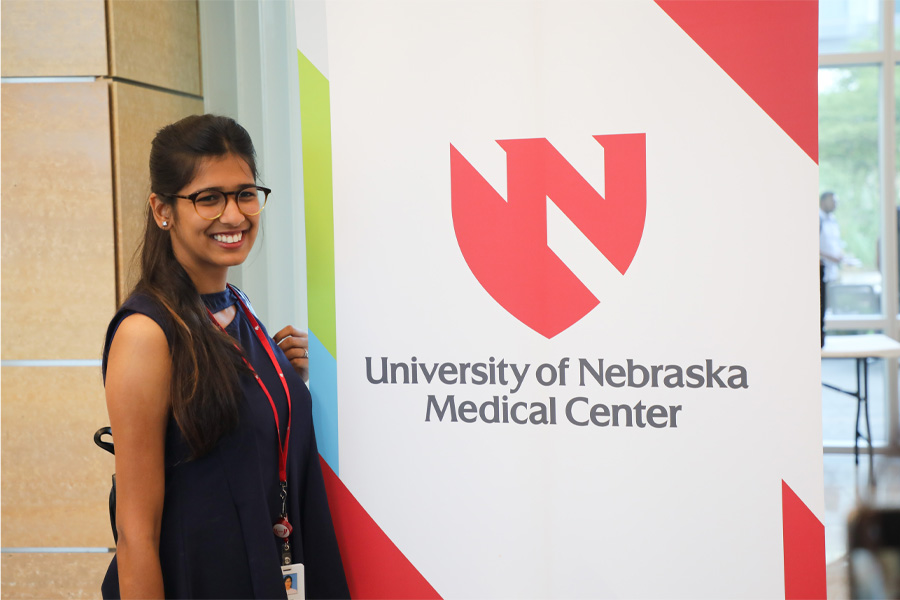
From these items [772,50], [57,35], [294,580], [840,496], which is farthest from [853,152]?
[294,580]

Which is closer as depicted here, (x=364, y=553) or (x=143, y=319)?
(x=143, y=319)

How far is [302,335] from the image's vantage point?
1770 millimetres

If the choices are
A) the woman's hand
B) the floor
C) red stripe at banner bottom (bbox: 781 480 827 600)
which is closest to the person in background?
the floor

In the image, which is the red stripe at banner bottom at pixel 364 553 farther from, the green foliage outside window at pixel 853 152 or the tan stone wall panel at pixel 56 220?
the green foliage outside window at pixel 853 152

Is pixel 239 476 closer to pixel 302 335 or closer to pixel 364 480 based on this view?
pixel 364 480

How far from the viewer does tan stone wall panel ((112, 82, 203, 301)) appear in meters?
2.07

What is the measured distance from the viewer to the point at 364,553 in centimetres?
163

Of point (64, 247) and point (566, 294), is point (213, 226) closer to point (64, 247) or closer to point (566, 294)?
point (566, 294)

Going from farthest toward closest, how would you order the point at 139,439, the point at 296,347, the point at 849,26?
the point at 849,26, the point at 296,347, the point at 139,439

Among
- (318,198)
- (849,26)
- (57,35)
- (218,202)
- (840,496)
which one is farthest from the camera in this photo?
(849,26)

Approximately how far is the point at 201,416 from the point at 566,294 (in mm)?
713

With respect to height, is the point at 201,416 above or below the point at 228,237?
below

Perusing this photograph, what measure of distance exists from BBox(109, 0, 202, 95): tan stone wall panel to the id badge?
1369 millimetres

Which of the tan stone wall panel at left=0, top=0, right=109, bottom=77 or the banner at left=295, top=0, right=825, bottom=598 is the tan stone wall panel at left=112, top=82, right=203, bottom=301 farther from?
the banner at left=295, top=0, right=825, bottom=598
